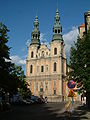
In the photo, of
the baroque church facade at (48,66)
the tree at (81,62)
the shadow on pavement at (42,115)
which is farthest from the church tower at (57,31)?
the tree at (81,62)

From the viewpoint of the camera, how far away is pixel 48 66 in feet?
265

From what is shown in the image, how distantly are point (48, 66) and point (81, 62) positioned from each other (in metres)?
62.0

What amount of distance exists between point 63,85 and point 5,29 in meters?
62.1

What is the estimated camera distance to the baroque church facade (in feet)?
253

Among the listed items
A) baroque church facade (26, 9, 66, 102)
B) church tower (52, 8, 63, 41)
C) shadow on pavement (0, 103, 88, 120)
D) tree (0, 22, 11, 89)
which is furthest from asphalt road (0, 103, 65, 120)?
church tower (52, 8, 63, 41)

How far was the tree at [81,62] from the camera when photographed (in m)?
17.7

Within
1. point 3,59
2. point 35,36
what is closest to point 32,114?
point 3,59

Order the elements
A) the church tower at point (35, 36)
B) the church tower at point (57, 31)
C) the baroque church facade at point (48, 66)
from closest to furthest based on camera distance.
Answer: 1. the baroque church facade at point (48, 66)
2. the church tower at point (57, 31)
3. the church tower at point (35, 36)

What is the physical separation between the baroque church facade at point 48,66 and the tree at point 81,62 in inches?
2232

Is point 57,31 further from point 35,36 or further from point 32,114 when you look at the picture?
point 32,114

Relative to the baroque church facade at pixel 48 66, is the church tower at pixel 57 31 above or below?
above

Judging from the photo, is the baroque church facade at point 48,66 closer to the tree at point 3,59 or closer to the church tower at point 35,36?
the church tower at point 35,36

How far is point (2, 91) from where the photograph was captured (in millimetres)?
18875

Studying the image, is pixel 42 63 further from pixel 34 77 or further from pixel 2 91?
pixel 2 91
